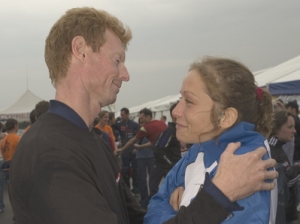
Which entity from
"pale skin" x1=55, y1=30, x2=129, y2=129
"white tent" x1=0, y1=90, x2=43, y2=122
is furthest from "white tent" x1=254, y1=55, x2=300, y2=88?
"white tent" x1=0, y1=90, x2=43, y2=122

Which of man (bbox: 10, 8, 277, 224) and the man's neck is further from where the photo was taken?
the man's neck

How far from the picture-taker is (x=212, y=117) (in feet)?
5.40

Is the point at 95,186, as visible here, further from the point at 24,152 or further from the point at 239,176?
the point at 239,176

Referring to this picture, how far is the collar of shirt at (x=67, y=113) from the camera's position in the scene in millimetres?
1460

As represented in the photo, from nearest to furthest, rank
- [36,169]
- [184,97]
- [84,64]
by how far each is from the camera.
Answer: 1. [36,169]
2. [84,64]
3. [184,97]

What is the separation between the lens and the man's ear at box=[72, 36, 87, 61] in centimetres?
152

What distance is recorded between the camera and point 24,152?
4.15 ft

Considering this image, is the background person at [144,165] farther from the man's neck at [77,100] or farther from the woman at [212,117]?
the man's neck at [77,100]

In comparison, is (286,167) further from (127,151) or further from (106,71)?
(127,151)

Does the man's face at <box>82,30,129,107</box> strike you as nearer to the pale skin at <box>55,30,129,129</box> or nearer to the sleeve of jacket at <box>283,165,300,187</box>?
the pale skin at <box>55,30,129,129</box>

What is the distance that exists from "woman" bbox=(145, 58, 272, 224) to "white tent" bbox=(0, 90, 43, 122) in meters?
16.9

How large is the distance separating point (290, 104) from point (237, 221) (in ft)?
22.5

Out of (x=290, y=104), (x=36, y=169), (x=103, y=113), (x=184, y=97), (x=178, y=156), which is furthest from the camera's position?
(x=103, y=113)

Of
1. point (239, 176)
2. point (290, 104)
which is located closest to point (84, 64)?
point (239, 176)
